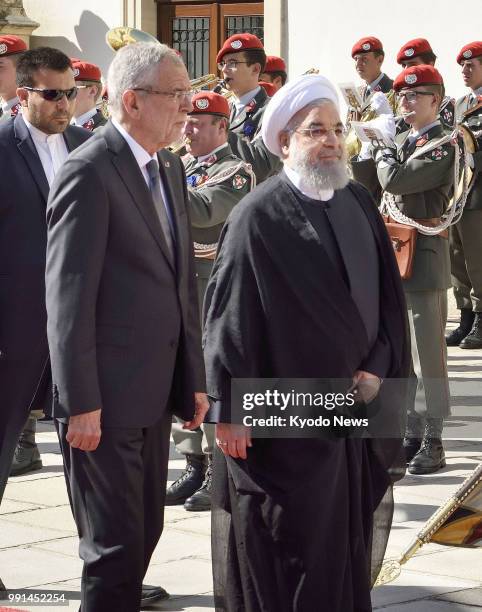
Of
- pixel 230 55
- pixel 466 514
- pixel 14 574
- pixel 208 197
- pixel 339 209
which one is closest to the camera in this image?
pixel 339 209

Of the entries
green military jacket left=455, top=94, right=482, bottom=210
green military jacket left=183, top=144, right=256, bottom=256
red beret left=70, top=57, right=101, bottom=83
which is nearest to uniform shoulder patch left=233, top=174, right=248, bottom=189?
green military jacket left=183, top=144, right=256, bottom=256

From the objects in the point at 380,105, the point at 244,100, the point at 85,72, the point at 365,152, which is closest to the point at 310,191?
the point at 365,152

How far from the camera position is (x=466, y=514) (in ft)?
16.4

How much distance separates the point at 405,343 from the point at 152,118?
0.98 m

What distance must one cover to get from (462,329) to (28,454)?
5240 millimetres

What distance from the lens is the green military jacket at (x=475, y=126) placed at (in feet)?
36.9

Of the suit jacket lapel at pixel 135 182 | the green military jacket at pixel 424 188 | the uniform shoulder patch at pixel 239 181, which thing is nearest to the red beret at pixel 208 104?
the uniform shoulder patch at pixel 239 181

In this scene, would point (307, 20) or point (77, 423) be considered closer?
→ point (77, 423)

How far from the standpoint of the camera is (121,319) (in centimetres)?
420

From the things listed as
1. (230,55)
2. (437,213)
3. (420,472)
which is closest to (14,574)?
(420,472)

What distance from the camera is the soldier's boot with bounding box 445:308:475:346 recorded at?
11781 millimetres

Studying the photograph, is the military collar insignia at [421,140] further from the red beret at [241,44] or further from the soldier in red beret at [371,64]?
the soldier in red beret at [371,64]

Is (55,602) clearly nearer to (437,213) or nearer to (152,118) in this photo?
(152,118)

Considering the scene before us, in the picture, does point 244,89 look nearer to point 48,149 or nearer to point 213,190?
point 213,190
